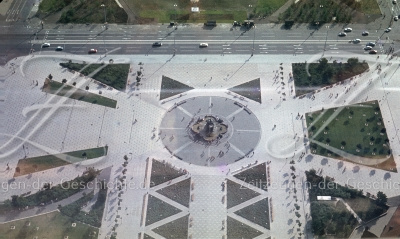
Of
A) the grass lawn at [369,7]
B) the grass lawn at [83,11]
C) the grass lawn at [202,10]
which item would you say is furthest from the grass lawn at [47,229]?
the grass lawn at [369,7]

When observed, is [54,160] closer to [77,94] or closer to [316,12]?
[77,94]

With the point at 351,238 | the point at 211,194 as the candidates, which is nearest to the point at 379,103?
the point at 351,238

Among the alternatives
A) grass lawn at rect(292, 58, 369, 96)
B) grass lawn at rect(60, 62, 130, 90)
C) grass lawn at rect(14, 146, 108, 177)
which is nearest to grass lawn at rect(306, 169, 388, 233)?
grass lawn at rect(292, 58, 369, 96)

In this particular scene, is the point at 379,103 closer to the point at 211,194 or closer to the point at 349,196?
the point at 349,196

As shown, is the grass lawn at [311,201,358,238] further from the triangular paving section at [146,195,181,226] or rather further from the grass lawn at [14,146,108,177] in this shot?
the grass lawn at [14,146,108,177]

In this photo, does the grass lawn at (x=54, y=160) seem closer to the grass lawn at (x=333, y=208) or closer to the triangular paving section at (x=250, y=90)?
the triangular paving section at (x=250, y=90)

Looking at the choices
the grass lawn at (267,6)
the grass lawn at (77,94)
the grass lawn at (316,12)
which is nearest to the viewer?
the grass lawn at (77,94)
